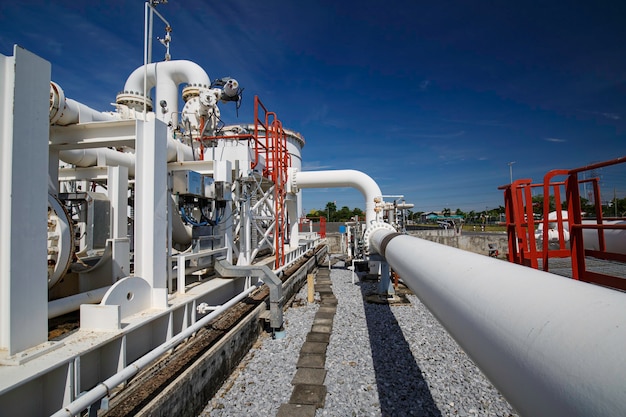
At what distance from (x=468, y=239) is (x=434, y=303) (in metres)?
19.2

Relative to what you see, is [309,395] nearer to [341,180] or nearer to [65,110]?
[65,110]

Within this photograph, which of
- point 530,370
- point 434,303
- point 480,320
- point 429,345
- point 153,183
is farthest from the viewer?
point 429,345

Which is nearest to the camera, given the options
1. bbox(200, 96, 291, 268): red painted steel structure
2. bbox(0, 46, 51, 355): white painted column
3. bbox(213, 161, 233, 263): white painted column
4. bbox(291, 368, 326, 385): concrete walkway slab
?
bbox(0, 46, 51, 355): white painted column

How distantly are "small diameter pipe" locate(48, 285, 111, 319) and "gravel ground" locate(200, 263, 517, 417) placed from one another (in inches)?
71.3

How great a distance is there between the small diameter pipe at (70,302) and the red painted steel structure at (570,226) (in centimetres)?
485

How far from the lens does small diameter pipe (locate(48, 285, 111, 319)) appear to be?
318 cm

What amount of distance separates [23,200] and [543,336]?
3189mm

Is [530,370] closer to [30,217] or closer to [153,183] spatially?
[30,217]

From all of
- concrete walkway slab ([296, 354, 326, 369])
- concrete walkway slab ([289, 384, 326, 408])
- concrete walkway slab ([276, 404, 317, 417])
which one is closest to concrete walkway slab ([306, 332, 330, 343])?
concrete walkway slab ([296, 354, 326, 369])

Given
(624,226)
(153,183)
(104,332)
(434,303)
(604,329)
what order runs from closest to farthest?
(604,329), (434,303), (624,226), (104,332), (153,183)

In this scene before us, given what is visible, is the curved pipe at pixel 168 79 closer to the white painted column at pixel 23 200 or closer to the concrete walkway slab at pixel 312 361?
the white painted column at pixel 23 200

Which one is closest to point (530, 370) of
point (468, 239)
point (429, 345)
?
point (429, 345)

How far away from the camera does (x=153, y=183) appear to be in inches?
143

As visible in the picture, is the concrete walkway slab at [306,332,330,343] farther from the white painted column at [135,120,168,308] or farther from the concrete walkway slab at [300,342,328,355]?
the white painted column at [135,120,168,308]
